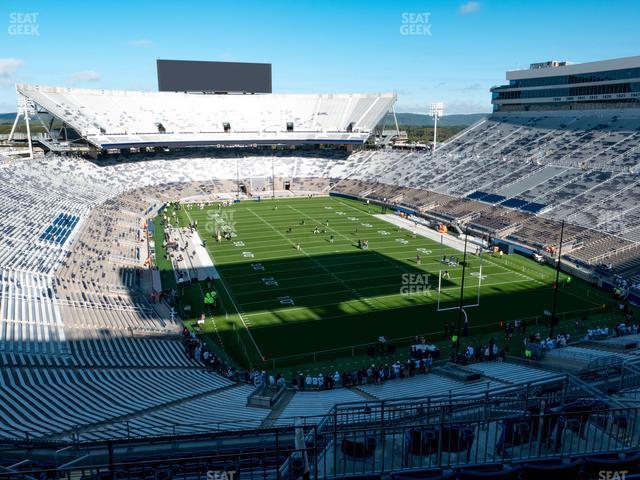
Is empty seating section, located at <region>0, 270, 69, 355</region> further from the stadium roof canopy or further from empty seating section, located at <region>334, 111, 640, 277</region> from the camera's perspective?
the stadium roof canopy

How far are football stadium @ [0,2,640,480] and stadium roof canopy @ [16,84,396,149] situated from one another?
0.42 metres

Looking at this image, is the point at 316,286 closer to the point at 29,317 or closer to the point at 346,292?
the point at 346,292

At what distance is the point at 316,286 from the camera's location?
28.8 m

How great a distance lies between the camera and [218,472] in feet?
23.0

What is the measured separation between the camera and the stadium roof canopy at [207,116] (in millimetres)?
60875

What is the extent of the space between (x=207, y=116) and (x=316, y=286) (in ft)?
161

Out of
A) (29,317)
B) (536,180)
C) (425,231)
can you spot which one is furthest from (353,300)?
(536,180)

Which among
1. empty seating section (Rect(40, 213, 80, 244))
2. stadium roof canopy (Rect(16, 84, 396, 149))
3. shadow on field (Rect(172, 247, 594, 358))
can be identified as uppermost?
stadium roof canopy (Rect(16, 84, 396, 149))

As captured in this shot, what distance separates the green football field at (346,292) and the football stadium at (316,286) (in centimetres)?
18

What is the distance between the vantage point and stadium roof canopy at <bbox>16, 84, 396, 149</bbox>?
6088 cm

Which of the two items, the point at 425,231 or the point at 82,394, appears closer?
the point at 82,394

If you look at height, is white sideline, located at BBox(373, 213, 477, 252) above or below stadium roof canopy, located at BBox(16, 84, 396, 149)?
below

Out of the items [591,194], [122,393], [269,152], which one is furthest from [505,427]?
[269,152]

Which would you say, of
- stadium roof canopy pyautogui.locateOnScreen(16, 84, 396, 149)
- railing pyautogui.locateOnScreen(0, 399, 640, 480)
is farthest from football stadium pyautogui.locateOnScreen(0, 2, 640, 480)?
stadium roof canopy pyautogui.locateOnScreen(16, 84, 396, 149)
